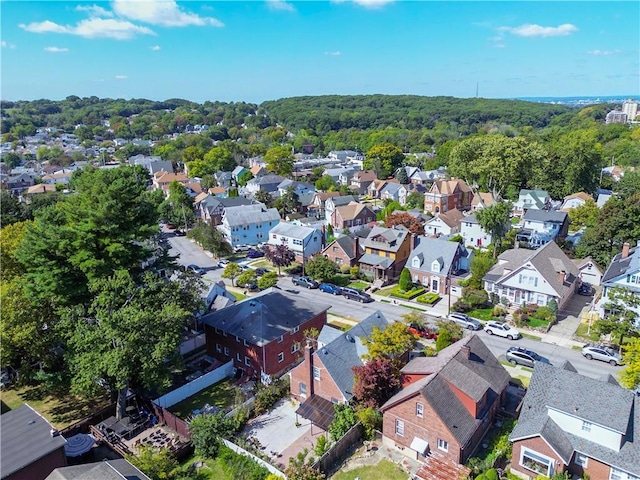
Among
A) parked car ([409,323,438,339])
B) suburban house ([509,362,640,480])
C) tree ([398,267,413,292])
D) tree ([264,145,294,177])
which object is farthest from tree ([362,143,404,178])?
suburban house ([509,362,640,480])

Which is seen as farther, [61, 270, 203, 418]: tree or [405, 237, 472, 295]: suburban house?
[405, 237, 472, 295]: suburban house

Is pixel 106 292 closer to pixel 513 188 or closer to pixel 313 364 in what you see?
pixel 313 364

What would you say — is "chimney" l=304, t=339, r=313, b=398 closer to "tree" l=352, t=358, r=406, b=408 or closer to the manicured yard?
"tree" l=352, t=358, r=406, b=408

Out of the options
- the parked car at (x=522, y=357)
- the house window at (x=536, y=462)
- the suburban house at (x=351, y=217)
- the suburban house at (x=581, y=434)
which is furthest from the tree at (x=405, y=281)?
the house window at (x=536, y=462)

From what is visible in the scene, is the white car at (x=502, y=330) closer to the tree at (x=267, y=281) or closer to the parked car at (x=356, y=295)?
the parked car at (x=356, y=295)

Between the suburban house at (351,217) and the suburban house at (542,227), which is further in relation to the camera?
the suburban house at (351,217)

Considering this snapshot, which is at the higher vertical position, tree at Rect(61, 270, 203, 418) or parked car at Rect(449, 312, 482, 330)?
tree at Rect(61, 270, 203, 418)

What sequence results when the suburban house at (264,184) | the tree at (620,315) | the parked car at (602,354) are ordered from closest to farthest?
the parked car at (602,354)
the tree at (620,315)
the suburban house at (264,184)

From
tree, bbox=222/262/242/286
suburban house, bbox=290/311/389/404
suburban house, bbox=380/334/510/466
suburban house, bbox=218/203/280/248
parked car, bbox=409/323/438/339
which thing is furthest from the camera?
suburban house, bbox=218/203/280/248
